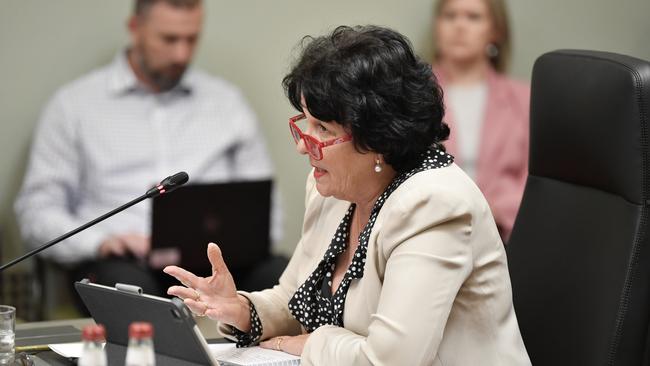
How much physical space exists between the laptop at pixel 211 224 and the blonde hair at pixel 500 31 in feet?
4.42

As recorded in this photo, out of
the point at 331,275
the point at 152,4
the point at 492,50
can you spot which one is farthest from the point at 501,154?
the point at 331,275

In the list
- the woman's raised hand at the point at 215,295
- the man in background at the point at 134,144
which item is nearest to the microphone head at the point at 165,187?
the woman's raised hand at the point at 215,295

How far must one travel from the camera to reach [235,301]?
1.72m

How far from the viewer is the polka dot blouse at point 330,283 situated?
162cm

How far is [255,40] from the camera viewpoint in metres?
4.12

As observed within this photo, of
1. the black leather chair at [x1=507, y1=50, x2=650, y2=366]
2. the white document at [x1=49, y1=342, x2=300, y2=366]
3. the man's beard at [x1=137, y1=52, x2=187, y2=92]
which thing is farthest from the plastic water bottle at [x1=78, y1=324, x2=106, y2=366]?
the man's beard at [x1=137, y1=52, x2=187, y2=92]

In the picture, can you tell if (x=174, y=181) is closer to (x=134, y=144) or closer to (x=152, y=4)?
(x=134, y=144)

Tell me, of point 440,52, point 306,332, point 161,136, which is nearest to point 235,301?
point 306,332

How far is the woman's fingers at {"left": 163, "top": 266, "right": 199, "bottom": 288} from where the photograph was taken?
5.25 feet

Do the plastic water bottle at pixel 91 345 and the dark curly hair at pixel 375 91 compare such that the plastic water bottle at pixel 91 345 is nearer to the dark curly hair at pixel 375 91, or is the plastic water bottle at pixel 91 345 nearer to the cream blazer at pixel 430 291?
the cream blazer at pixel 430 291

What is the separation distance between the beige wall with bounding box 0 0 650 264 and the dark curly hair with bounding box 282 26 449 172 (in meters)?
2.15

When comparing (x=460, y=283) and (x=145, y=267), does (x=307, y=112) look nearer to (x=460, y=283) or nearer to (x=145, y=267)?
(x=460, y=283)

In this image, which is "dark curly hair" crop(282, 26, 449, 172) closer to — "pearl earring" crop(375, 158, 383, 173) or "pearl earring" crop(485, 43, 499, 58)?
"pearl earring" crop(375, 158, 383, 173)

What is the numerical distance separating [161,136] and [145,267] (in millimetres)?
586
